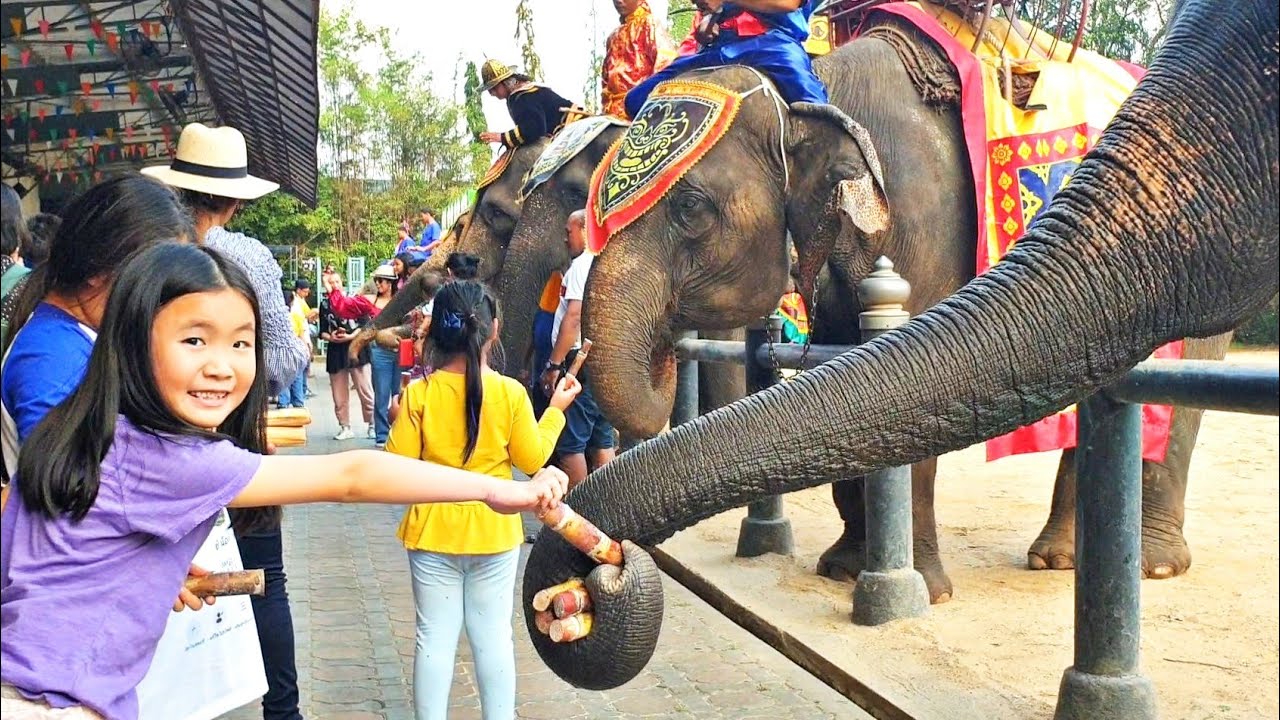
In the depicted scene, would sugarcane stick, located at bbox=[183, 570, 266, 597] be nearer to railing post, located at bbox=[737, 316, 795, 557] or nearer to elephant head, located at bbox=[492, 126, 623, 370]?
railing post, located at bbox=[737, 316, 795, 557]

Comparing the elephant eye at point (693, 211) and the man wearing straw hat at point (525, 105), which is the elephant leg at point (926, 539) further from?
the man wearing straw hat at point (525, 105)

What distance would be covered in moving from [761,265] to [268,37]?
8.98 metres

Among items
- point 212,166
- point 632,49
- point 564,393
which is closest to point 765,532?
point 564,393

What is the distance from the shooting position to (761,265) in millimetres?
5539

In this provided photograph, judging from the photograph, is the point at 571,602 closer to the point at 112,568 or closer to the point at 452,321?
the point at 112,568

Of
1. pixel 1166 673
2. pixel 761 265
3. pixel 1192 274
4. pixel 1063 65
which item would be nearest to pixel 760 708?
pixel 1166 673

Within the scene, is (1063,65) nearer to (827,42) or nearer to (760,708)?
(827,42)

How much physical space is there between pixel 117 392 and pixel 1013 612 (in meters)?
4.06

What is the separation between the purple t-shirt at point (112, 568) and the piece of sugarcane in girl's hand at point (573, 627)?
0.61 meters

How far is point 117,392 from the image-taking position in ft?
6.90

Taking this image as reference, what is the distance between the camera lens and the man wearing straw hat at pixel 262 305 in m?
3.75

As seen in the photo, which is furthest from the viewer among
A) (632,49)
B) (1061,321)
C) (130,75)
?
(130,75)

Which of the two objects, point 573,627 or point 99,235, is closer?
point 573,627

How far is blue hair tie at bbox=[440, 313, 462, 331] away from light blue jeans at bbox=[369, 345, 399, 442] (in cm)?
808
